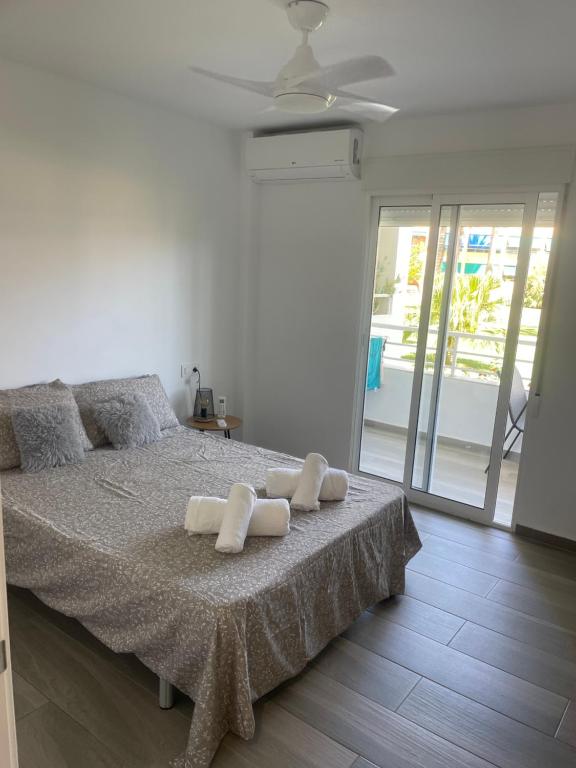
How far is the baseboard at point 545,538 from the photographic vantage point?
3.58 metres

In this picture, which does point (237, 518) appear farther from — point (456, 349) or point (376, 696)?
point (456, 349)

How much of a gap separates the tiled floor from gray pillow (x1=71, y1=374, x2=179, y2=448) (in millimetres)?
1549

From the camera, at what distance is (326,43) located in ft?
8.25

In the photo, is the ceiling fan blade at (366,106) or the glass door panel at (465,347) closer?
the ceiling fan blade at (366,106)

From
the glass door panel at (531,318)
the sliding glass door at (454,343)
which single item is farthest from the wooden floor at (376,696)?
the glass door panel at (531,318)

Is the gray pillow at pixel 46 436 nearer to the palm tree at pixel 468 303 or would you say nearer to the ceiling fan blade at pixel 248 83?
the ceiling fan blade at pixel 248 83

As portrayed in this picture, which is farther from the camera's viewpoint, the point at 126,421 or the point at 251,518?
the point at 126,421

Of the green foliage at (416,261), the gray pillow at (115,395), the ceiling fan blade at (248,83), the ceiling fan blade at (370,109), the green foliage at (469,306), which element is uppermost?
the ceiling fan blade at (370,109)

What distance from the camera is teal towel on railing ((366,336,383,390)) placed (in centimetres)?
429

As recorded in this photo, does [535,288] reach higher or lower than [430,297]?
higher

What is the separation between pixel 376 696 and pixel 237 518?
0.90 meters

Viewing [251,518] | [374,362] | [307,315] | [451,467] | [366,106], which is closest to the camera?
[251,518]

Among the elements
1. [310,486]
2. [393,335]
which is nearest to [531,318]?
[393,335]

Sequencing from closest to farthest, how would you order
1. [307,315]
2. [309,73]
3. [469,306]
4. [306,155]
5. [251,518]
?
[309,73] < [251,518] < [469,306] < [306,155] < [307,315]
